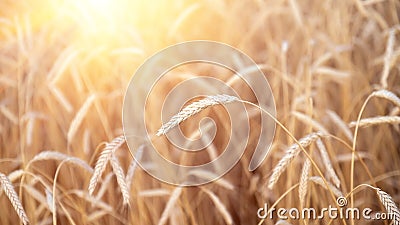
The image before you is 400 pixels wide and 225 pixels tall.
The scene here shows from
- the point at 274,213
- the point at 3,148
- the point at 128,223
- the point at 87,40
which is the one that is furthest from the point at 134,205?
the point at 87,40

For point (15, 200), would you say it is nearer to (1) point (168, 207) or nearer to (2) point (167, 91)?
(1) point (168, 207)

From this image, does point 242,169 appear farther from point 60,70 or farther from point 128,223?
point 60,70

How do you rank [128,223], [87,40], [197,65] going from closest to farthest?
[128,223]
[87,40]
[197,65]

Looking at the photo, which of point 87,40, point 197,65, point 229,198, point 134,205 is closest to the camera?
point 134,205

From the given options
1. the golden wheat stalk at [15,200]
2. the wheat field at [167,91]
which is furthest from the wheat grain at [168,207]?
the golden wheat stalk at [15,200]

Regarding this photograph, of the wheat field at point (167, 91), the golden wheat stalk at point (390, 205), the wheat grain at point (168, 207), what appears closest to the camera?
the golden wheat stalk at point (390, 205)

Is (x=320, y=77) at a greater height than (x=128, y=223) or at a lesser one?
greater

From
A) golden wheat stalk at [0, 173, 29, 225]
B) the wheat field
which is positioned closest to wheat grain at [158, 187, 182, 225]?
the wheat field

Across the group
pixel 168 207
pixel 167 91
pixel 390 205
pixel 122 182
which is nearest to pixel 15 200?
pixel 122 182

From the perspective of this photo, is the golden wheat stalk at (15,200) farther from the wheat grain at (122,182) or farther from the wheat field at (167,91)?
the wheat field at (167,91)
